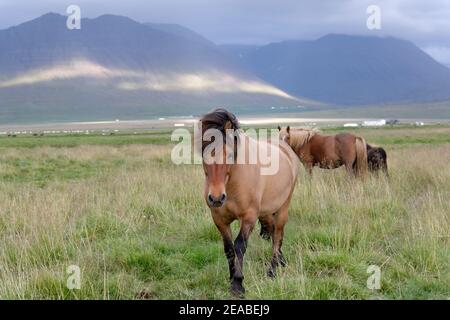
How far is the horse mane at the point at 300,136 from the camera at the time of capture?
40.4ft

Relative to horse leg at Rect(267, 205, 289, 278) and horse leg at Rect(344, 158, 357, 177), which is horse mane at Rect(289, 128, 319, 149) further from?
horse leg at Rect(267, 205, 289, 278)

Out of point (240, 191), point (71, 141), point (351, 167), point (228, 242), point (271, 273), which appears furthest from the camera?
point (71, 141)

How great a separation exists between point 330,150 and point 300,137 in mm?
862

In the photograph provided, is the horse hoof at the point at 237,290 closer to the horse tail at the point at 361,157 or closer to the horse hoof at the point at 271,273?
the horse hoof at the point at 271,273

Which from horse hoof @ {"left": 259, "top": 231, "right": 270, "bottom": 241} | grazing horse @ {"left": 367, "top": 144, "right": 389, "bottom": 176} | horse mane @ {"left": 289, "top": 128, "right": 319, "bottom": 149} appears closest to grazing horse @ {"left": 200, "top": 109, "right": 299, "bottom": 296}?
horse hoof @ {"left": 259, "top": 231, "right": 270, "bottom": 241}

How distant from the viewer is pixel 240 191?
15.6ft

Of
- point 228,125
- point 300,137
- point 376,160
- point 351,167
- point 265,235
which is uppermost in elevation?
point 228,125

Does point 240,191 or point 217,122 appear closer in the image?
point 217,122

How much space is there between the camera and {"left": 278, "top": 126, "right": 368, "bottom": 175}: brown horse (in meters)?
11.9

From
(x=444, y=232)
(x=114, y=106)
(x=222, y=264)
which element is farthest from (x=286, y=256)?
(x=114, y=106)

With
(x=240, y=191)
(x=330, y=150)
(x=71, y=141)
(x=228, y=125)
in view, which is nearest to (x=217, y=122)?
(x=228, y=125)

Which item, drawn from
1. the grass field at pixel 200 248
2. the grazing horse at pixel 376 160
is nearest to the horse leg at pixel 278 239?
the grass field at pixel 200 248

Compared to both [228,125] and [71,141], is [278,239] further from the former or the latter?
[71,141]
